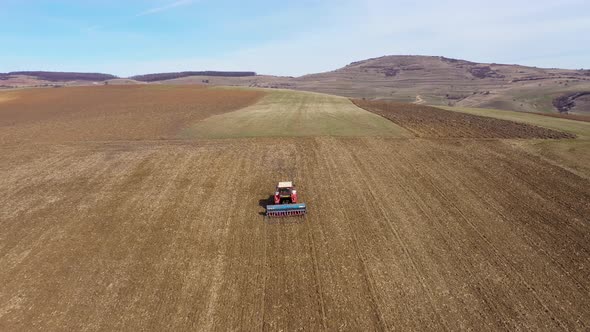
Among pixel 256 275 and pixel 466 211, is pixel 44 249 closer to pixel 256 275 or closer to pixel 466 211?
pixel 256 275

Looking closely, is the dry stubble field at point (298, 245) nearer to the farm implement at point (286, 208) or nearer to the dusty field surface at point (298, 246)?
the dusty field surface at point (298, 246)

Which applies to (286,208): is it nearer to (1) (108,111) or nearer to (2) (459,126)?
(2) (459,126)

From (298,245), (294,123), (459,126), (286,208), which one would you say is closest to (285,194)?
(286,208)

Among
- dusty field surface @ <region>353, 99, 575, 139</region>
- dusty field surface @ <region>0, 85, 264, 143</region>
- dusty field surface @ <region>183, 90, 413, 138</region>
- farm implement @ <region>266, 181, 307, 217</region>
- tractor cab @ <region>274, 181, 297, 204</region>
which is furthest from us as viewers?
dusty field surface @ <region>0, 85, 264, 143</region>

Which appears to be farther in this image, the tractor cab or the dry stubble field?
the tractor cab

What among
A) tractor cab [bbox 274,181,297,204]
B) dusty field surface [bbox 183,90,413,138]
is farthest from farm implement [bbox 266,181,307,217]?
dusty field surface [bbox 183,90,413,138]

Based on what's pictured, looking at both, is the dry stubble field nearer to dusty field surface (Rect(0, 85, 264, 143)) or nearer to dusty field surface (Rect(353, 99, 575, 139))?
dusty field surface (Rect(353, 99, 575, 139))
